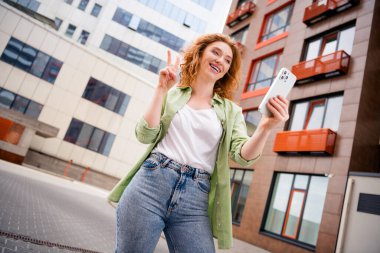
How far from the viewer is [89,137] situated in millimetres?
23781

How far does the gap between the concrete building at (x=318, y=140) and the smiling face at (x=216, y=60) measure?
9.31 m

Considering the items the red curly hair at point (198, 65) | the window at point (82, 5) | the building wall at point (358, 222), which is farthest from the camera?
the window at point (82, 5)

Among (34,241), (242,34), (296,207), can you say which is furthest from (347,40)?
(34,241)

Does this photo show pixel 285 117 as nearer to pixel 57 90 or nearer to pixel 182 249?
pixel 182 249

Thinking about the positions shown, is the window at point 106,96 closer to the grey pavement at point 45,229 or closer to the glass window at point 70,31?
the glass window at point 70,31

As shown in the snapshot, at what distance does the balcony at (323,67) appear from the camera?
40.0 feet

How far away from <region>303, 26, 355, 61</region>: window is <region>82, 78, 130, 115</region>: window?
15.3 metres

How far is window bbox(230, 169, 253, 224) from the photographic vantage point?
1455 cm

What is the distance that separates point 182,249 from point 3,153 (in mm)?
19194

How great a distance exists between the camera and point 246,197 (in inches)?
566

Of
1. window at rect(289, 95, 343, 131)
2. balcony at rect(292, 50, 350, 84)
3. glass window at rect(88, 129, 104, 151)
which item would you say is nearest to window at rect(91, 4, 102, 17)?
glass window at rect(88, 129, 104, 151)

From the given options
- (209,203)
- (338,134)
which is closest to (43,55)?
(338,134)

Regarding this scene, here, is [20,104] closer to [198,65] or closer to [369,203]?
[369,203]

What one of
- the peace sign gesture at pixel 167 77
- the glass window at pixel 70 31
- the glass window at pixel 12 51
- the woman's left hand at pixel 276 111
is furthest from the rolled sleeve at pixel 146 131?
the glass window at pixel 70 31
